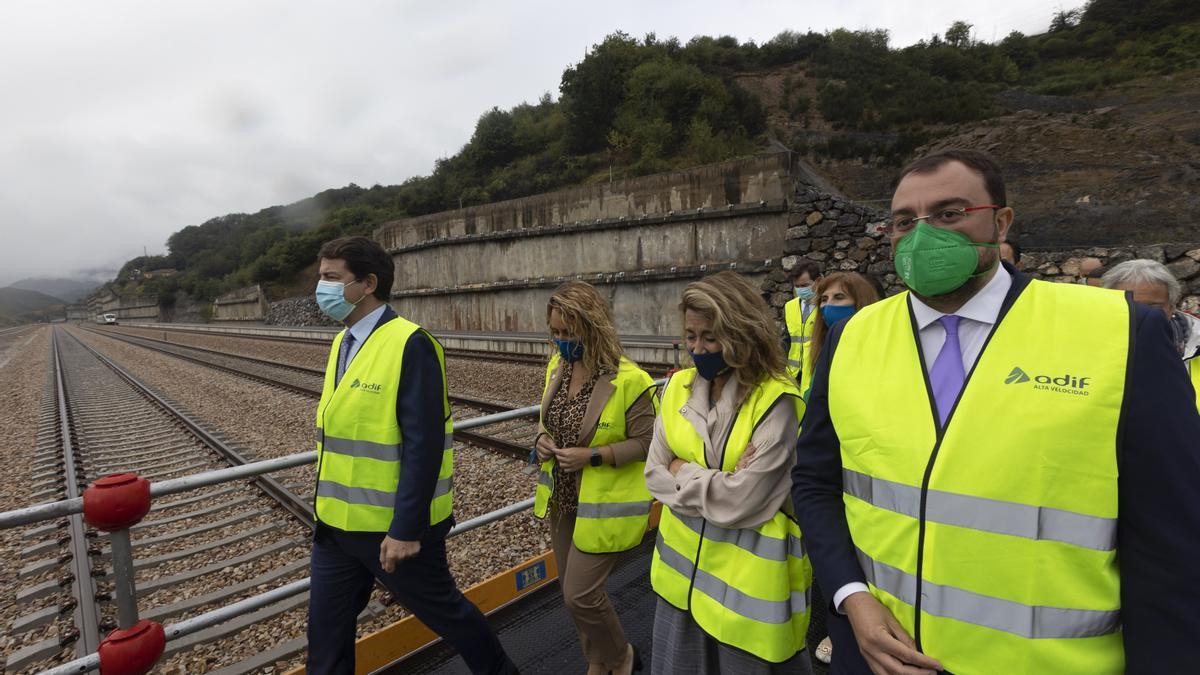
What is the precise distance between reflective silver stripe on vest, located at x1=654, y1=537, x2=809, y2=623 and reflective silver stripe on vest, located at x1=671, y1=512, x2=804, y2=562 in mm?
137

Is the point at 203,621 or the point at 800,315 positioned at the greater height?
the point at 800,315

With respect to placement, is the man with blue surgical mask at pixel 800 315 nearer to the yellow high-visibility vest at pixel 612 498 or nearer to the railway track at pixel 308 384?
the yellow high-visibility vest at pixel 612 498

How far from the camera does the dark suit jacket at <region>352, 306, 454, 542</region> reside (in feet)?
7.35

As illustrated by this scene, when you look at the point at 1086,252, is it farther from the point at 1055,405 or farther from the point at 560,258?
the point at 560,258

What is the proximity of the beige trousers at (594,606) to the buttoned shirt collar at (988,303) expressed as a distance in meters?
1.85

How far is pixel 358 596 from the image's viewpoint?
247 centimetres

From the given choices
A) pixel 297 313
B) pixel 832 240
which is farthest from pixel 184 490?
pixel 297 313

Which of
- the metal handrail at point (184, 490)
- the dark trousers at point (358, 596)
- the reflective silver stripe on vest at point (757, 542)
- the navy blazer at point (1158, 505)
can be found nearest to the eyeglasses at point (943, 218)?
the navy blazer at point (1158, 505)

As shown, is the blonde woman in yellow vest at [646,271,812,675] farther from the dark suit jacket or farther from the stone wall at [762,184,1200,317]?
the stone wall at [762,184,1200,317]

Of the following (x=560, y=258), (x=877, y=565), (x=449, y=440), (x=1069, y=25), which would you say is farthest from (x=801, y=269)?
(x=1069, y=25)

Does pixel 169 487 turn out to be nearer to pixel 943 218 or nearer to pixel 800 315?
pixel 943 218

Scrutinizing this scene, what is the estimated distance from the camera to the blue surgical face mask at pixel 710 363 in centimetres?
207

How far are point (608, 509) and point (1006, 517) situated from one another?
174 centimetres

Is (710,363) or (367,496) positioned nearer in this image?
(710,363)
